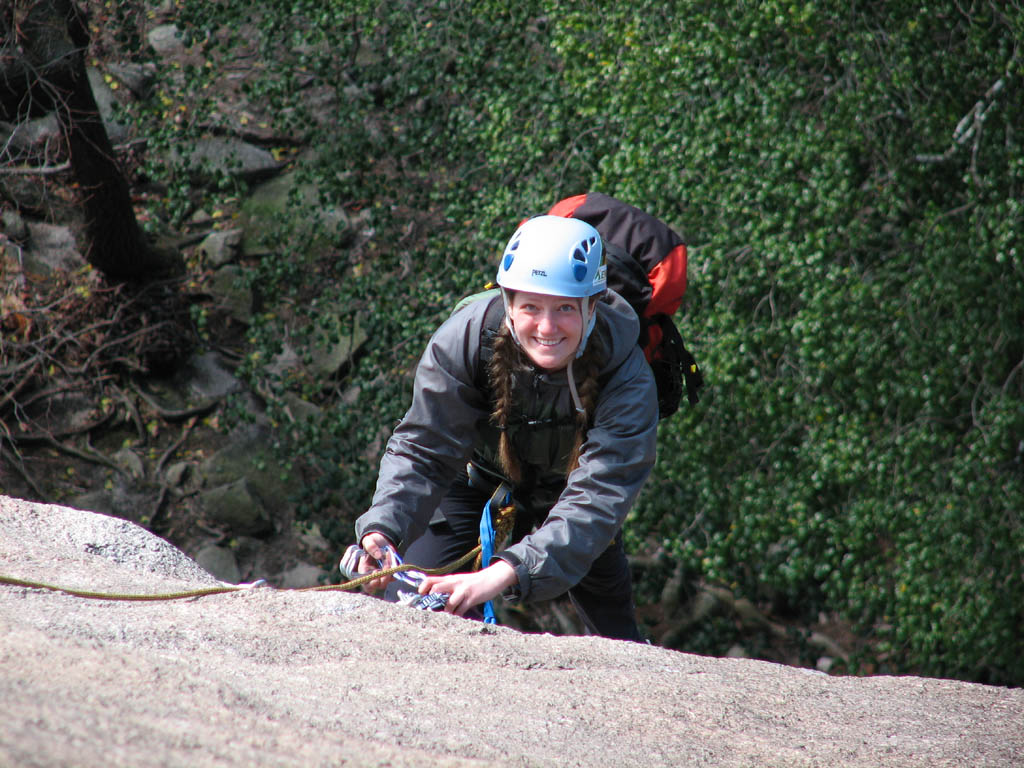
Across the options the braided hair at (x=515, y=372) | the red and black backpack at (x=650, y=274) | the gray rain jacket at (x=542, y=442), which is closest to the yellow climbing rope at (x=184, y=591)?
the gray rain jacket at (x=542, y=442)

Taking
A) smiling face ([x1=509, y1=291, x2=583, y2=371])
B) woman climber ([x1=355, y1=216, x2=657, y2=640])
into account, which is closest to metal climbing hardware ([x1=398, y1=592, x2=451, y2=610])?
woman climber ([x1=355, y1=216, x2=657, y2=640])

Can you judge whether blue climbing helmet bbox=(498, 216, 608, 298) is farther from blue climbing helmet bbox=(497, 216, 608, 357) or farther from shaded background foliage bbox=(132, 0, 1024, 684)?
shaded background foliage bbox=(132, 0, 1024, 684)

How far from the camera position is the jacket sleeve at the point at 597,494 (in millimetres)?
3004

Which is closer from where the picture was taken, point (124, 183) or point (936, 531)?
point (936, 531)

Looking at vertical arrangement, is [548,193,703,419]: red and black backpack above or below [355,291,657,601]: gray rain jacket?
above

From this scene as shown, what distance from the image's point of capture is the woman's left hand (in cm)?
294

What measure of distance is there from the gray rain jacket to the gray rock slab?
0.28 metres

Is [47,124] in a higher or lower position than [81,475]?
higher

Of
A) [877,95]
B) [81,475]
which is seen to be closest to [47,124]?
[81,475]

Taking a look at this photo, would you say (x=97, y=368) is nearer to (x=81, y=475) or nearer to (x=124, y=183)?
(x=81, y=475)

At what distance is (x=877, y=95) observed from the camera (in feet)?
19.1

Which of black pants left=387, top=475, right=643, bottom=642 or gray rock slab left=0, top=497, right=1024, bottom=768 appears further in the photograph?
black pants left=387, top=475, right=643, bottom=642

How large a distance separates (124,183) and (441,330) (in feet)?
16.7

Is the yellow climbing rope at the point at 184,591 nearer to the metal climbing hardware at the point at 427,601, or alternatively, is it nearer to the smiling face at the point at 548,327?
the metal climbing hardware at the point at 427,601
